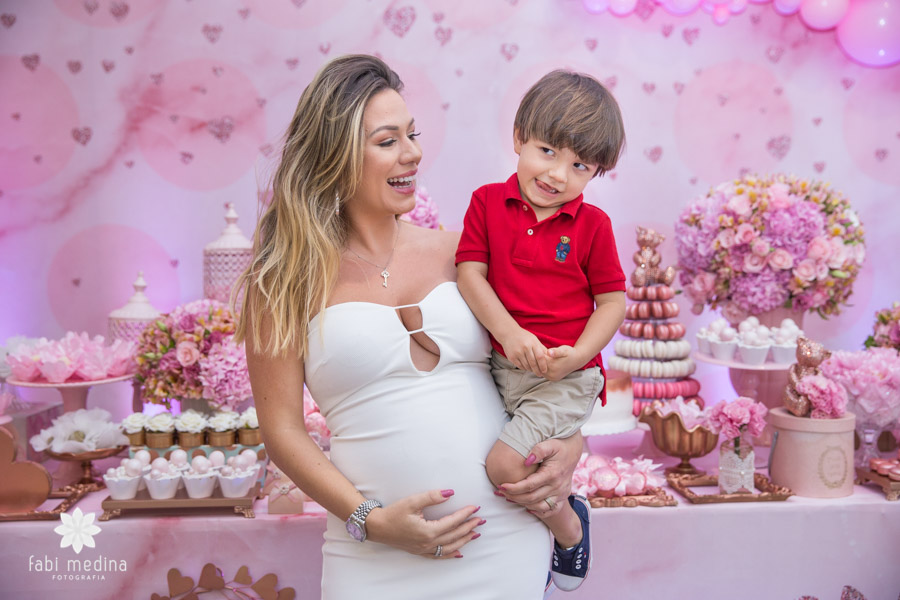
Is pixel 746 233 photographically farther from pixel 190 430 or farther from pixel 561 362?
pixel 190 430

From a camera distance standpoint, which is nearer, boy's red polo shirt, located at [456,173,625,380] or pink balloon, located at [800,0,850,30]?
boy's red polo shirt, located at [456,173,625,380]

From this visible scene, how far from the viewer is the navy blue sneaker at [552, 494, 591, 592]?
72.7 inches

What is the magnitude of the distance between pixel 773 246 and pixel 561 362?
1.58 m

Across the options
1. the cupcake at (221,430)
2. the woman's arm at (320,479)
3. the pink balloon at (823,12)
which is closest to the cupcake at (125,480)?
the cupcake at (221,430)

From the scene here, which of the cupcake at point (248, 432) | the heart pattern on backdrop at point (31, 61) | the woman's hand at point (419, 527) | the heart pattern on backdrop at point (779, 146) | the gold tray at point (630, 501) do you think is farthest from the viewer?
the heart pattern on backdrop at point (779, 146)

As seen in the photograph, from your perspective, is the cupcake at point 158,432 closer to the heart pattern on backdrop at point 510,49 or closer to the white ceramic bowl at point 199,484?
the white ceramic bowl at point 199,484

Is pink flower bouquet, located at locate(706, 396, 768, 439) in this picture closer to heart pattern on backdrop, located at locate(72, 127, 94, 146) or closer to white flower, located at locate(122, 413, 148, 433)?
white flower, located at locate(122, 413, 148, 433)

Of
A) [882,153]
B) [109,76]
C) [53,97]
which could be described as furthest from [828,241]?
[53,97]

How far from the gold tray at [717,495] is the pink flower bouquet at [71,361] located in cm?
193

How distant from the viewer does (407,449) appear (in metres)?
1.64

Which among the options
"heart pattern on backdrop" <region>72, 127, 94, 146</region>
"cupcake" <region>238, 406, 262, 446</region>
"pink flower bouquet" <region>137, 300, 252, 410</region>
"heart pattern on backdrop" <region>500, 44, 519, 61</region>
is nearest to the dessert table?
"cupcake" <region>238, 406, 262, 446</region>

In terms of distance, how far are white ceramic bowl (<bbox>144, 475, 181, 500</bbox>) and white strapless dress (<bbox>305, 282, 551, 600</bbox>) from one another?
0.81 metres

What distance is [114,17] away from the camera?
318cm

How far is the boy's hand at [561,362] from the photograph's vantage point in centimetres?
157
